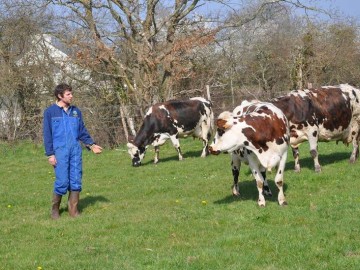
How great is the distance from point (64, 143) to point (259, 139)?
3.25 metres

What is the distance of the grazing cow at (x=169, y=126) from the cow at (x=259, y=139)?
28.9 ft

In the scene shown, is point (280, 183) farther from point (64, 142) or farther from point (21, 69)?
point (21, 69)

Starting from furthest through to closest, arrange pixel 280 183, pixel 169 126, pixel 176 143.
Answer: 1. pixel 169 126
2. pixel 176 143
3. pixel 280 183

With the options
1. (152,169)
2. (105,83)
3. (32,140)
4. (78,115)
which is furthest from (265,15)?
(78,115)

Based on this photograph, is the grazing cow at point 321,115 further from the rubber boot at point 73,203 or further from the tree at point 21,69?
the tree at point 21,69

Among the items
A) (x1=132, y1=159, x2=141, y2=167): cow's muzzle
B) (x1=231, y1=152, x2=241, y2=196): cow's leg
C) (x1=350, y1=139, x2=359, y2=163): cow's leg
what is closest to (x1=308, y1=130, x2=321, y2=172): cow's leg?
(x1=350, y1=139, x2=359, y2=163): cow's leg

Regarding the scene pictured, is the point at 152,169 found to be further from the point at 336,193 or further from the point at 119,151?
the point at 336,193

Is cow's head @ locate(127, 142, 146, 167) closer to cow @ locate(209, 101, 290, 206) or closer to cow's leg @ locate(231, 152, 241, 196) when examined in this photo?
cow's leg @ locate(231, 152, 241, 196)

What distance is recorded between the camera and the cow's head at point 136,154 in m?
19.1

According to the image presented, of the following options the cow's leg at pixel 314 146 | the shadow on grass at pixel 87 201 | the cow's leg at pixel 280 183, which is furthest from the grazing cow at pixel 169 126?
the cow's leg at pixel 280 183

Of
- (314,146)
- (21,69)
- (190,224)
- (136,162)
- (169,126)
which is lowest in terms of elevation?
(190,224)

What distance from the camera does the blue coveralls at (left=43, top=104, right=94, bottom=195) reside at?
35.4ft

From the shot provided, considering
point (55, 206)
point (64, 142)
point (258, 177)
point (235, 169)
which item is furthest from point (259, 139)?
point (55, 206)

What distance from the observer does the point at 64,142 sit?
1081cm
